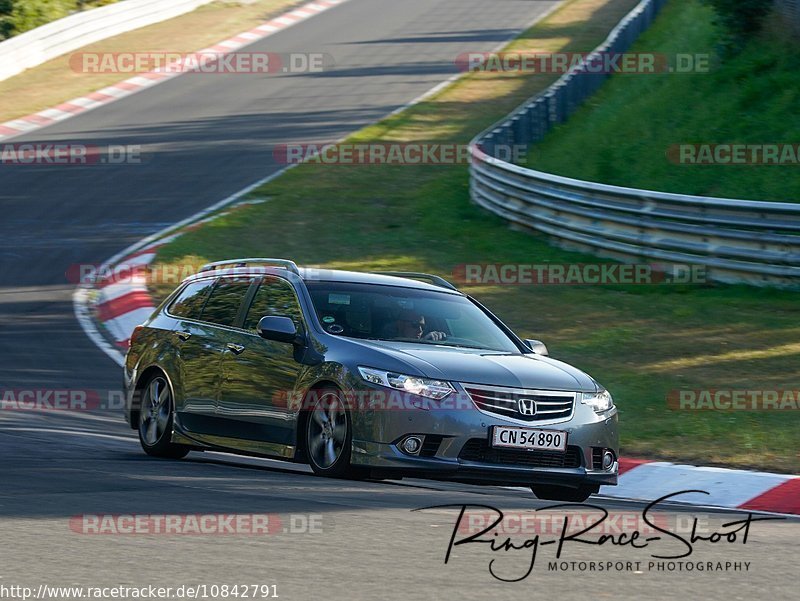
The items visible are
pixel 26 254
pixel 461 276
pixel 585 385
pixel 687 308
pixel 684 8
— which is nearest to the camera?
pixel 585 385

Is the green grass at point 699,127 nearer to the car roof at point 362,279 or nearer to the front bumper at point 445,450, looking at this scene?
the car roof at point 362,279

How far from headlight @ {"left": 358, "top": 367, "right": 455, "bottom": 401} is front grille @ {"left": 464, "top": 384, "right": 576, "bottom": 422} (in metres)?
0.15

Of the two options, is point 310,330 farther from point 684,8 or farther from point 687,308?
point 684,8

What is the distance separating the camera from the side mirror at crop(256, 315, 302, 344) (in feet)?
29.8

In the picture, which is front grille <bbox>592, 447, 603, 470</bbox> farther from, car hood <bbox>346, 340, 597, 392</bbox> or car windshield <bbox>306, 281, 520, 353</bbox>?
car windshield <bbox>306, 281, 520, 353</bbox>

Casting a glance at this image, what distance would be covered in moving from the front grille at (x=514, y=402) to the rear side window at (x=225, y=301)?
2.27m

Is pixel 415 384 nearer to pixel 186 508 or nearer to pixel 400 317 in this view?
pixel 400 317

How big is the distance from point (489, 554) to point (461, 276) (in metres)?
12.4

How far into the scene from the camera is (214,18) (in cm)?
4662

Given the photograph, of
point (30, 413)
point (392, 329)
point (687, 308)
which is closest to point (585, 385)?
point (392, 329)

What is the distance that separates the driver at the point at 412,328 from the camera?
30.7 feet

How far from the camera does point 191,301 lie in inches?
418

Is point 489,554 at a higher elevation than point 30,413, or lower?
higher

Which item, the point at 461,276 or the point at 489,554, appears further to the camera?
the point at 461,276
